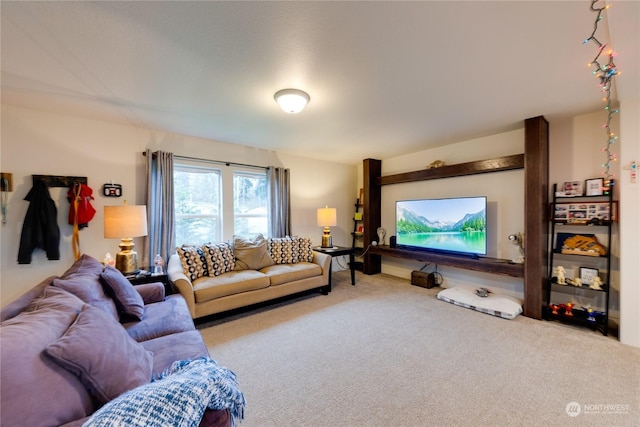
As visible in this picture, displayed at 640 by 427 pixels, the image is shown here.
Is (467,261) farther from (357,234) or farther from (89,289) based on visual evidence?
(89,289)

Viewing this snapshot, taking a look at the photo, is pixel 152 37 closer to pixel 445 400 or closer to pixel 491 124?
pixel 445 400

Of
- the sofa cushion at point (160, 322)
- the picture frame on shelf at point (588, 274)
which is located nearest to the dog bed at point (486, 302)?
the picture frame on shelf at point (588, 274)

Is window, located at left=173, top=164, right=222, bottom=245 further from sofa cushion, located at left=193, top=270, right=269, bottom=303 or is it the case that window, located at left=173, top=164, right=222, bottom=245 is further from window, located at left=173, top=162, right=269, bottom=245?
sofa cushion, located at left=193, top=270, right=269, bottom=303

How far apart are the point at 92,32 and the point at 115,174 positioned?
6.48 ft

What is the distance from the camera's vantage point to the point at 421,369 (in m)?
1.94

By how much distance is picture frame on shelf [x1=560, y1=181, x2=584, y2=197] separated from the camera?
9.06ft

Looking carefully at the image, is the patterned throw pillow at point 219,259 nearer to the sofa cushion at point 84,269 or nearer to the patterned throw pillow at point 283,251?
the patterned throw pillow at point 283,251

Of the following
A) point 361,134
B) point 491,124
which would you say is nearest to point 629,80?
point 491,124

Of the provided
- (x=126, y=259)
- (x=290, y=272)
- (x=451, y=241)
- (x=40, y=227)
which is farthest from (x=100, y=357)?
(x=451, y=241)

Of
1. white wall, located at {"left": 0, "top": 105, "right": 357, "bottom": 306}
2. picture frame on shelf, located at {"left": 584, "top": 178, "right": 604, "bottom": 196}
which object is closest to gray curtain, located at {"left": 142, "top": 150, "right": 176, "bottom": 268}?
white wall, located at {"left": 0, "top": 105, "right": 357, "bottom": 306}

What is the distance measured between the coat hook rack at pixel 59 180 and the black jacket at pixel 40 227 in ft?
0.16

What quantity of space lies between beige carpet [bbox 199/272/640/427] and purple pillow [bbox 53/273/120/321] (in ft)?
3.08

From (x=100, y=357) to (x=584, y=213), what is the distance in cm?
412

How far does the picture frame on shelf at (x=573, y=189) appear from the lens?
9.06 feet
